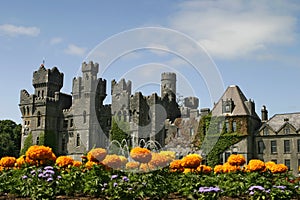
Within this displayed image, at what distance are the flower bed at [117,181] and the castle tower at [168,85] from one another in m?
40.1

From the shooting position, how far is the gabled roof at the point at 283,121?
38375 millimetres

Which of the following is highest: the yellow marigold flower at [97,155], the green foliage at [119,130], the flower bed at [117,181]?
the green foliage at [119,130]

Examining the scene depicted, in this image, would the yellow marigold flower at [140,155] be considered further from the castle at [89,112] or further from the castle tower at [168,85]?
the castle tower at [168,85]

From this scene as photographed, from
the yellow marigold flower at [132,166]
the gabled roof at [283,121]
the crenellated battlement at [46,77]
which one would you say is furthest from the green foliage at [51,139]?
the yellow marigold flower at [132,166]

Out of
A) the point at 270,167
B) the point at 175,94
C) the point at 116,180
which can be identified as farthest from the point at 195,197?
the point at 175,94

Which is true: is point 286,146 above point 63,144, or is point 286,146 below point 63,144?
above

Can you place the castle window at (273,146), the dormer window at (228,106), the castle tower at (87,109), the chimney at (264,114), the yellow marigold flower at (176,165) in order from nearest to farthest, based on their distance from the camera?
the yellow marigold flower at (176,165) < the castle window at (273,146) < the dormer window at (228,106) < the chimney at (264,114) < the castle tower at (87,109)

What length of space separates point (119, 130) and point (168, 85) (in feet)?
52.0

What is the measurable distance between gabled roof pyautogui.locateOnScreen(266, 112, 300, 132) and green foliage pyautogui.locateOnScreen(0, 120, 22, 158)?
41034mm

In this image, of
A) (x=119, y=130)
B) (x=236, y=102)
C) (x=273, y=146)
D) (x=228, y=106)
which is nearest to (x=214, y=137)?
(x=228, y=106)

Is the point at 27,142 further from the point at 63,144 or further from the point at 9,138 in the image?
the point at 9,138

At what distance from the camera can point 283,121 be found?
3922 centimetres

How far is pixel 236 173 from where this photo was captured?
49.4 ft

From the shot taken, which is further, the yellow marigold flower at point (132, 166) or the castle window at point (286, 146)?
the castle window at point (286, 146)
